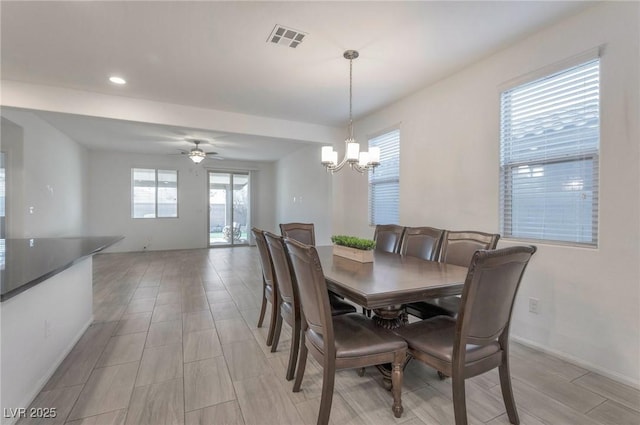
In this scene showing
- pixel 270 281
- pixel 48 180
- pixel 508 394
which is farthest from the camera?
pixel 48 180

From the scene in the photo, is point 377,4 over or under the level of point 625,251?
over

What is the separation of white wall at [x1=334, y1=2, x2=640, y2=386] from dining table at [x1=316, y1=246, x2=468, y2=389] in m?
1.05

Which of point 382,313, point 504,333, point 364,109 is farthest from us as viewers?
point 364,109

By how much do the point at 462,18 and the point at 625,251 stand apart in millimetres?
2099

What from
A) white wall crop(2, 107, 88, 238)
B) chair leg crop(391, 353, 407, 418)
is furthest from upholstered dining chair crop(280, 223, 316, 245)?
white wall crop(2, 107, 88, 238)

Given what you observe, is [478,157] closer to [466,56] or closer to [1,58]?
[466,56]

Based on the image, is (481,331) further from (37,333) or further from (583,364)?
(37,333)

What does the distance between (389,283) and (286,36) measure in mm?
2249

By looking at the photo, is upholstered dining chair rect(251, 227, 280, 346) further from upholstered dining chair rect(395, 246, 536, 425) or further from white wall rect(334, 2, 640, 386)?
white wall rect(334, 2, 640, 386)

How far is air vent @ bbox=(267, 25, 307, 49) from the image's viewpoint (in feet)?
8.14

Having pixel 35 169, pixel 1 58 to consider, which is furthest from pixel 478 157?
pixel 35 169

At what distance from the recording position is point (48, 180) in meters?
5.00

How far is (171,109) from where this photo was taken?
13.6 feet

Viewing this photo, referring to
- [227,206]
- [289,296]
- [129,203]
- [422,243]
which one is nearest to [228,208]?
[227,206]
